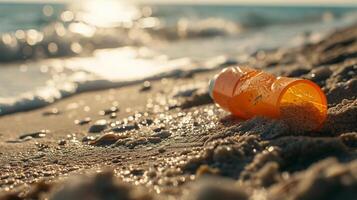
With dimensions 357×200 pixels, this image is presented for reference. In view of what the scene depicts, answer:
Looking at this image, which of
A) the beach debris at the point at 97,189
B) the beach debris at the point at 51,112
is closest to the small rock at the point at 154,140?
the beach debris at the point at 97,189

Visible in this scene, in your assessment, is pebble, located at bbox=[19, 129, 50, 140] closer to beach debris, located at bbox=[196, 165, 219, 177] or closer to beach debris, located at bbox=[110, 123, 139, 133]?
beach debris, located at bbox=[110, 123, 139, 133]

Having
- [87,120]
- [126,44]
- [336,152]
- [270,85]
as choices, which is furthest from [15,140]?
[126,44]

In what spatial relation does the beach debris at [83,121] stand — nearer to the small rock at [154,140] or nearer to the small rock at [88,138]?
the small rock at [88,138]

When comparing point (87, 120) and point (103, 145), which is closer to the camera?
point (103, 145)

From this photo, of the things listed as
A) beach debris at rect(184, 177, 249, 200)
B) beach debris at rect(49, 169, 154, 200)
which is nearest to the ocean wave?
beach debris at rect(49, 169, 154, 200)

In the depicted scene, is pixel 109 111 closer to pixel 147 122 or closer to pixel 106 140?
pixel 147 122

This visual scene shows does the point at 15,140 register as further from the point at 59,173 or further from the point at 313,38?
the point at 313,38

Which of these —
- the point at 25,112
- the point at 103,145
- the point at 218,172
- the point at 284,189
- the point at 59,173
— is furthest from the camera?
the point at 25,112
